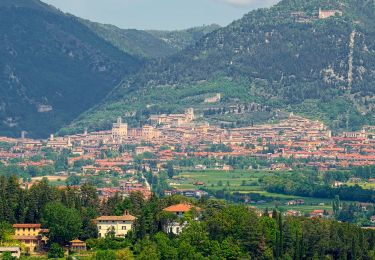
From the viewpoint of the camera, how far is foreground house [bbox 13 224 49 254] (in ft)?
439

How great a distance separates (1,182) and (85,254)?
614 inches

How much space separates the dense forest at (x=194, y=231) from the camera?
423 feet

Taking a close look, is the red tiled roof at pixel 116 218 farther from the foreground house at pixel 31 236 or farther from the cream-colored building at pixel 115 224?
the foreground house at pixel 31 236

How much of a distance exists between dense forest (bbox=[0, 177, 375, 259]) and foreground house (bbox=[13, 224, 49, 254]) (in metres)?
0.71

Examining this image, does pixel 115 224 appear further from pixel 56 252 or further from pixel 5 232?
pixel 5 232

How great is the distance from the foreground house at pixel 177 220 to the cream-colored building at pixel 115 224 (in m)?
2.77

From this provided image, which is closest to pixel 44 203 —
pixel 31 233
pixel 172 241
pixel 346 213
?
pixel 31 233

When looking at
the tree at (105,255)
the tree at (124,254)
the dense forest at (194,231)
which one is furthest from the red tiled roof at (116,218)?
the tree at (105,255)

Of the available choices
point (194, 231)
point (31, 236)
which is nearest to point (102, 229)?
point (31, 236)

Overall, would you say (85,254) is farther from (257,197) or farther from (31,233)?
(257,197)

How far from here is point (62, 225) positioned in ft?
442

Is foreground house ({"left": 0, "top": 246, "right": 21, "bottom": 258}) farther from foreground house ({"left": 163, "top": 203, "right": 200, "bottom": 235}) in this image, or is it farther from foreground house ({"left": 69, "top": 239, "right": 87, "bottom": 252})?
foreground house ({"left": 163, "top": 203, "right": 200, "bottom": 235})

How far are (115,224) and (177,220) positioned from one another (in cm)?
463

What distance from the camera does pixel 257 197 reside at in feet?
643
